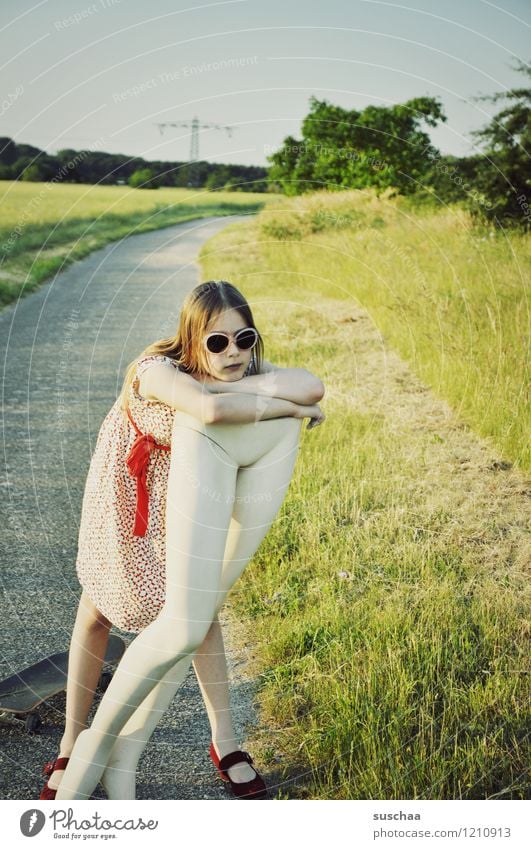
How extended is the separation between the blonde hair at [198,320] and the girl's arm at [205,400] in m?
0.11

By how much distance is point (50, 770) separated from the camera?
238cm

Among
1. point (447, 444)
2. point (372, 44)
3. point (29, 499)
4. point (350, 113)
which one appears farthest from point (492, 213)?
point (29, 499)

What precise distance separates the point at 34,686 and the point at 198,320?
1313 millimetres

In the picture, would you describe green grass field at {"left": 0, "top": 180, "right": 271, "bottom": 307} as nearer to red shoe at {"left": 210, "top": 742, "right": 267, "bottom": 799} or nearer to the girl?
the girl

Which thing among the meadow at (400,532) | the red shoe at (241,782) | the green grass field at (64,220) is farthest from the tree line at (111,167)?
the red shoe at (241,782)

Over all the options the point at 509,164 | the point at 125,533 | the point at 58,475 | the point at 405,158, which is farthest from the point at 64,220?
the point at 125,533

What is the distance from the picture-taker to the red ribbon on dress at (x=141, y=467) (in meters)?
2.16

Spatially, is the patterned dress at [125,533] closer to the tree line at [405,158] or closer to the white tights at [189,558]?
the white tights at [189,558]

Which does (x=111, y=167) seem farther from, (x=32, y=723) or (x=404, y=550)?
(x=32, y=723)

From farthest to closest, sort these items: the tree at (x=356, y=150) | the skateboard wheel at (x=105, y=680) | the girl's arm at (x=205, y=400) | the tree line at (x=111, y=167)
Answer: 1. the tree at (x=356, y=150)
2. the tree line at (x=111, y=167)
3. the skateboard wheel at (x=105, y=680)
4. the girl's arm at (x=205, y=400)

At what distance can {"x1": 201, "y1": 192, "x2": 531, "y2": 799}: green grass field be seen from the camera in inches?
96.9

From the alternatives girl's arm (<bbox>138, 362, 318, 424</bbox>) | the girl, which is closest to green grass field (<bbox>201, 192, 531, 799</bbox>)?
the girl

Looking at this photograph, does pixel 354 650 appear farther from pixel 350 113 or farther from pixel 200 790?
pixel 350 113

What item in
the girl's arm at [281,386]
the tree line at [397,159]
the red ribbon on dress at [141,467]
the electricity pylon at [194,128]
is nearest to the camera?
the girl's arm at [281,386]
